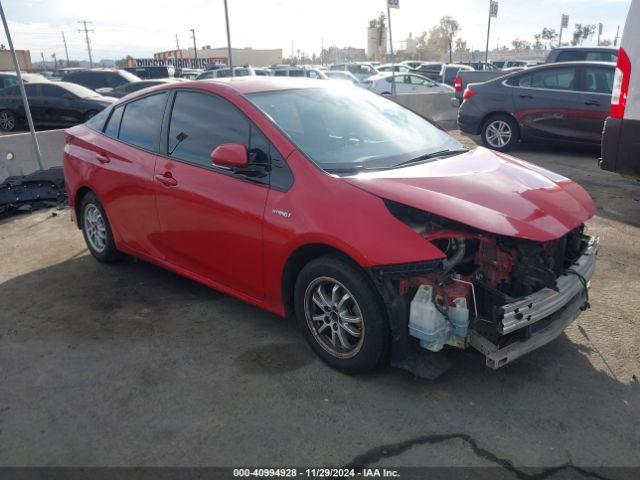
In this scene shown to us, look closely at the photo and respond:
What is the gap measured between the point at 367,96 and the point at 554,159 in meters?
6.57

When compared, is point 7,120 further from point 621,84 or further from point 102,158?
point 621,84

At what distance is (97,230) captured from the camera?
17.3 feet

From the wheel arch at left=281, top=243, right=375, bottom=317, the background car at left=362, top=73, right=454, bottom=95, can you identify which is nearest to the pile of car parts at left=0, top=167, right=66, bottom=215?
the wheel arch at left=281, top=243, right=375, bottom=317

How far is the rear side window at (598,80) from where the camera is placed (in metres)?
9.29

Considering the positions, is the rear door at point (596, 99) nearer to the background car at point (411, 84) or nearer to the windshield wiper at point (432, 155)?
the windshield wiper at point (432, 155)

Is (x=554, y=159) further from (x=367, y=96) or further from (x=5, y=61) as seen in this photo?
(x=5, y=61)

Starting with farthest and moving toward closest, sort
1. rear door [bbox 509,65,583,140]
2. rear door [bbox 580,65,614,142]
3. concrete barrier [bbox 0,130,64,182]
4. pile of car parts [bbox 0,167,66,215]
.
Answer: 1. rear door [bbox 509,65,583,140]
2. rear door [bbox 580,65,614,142]
3. concrete barrier [bbox 0,130,64,182]
4. pile of car parts [bbox 0,167,66,215]

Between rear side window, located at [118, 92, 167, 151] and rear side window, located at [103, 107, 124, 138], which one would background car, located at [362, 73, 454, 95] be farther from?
rear side window, located at [118, 92, 167, 151]

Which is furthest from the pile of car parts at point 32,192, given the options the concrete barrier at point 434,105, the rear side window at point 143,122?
the concrete barrier at point 434,105

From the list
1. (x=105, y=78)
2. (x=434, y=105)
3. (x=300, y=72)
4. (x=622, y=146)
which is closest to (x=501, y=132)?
(x=622, y=146)

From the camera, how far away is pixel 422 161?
367 centimetres

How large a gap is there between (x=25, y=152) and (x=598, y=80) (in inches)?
365

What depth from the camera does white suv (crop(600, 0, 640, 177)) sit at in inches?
212

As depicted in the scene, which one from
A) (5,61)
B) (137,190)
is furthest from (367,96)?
(5,61)
